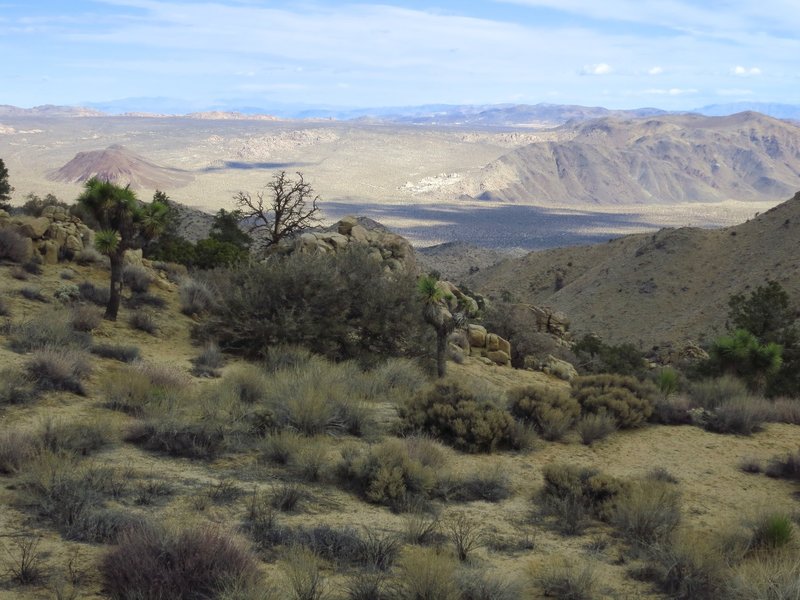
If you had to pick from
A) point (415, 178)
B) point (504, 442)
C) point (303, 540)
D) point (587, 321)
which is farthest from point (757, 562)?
point (415, 178)

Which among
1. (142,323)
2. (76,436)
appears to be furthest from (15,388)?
(142,323)

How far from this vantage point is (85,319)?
1448 centimetres

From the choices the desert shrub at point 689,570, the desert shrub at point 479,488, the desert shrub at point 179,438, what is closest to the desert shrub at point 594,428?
the desert shrub at point 479,488

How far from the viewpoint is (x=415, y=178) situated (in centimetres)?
19188

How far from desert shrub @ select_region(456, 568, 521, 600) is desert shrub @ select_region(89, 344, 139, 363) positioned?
8891mm

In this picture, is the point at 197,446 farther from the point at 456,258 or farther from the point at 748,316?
the point at 456,258

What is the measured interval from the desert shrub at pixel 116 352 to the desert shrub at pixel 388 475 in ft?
20.1

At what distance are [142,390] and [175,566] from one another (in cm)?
553

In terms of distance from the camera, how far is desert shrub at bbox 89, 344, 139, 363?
12945 mm

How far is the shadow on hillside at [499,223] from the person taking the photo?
119 metres

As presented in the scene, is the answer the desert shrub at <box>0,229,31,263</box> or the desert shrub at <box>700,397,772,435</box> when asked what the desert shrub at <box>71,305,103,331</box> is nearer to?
the desert shrub at <box>0,229,31,263</box>

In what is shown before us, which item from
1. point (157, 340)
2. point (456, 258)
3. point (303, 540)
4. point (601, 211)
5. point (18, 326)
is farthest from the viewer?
point (601, 211)

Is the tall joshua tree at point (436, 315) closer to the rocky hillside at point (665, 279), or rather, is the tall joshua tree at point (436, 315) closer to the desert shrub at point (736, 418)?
the desert shrub at point (736, 418)

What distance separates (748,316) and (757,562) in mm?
21842
